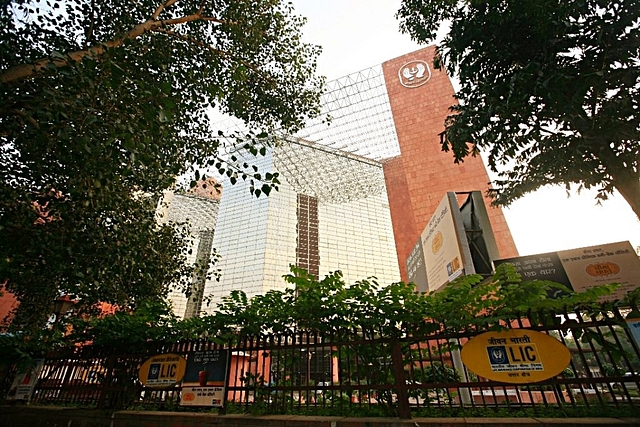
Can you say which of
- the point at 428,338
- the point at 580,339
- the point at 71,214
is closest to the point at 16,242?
the point at 71,214

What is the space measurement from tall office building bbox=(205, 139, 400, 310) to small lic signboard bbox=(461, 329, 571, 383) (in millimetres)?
22938

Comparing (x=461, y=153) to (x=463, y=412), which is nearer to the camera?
(x=463, y=412)

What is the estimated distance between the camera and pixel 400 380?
314cm

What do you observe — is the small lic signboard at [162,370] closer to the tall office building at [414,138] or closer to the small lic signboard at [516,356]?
the small lic signboard at [516,356]

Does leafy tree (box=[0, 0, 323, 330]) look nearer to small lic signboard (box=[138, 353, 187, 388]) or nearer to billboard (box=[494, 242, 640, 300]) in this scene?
small lic signboard (box=[138, 353, 187, 388])

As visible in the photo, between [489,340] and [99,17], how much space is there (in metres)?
7.27

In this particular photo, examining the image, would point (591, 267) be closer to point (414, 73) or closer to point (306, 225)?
point (414, 73)

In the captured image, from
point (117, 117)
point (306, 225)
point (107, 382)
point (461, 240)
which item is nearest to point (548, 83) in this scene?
point (461, 240)

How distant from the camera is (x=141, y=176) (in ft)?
15.4

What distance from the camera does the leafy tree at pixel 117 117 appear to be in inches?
120

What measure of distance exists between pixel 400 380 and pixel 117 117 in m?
4.04

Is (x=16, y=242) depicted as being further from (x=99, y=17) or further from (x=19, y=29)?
(x=99, y=17)

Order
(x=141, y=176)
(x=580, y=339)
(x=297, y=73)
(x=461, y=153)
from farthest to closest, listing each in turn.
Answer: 1. (x=297, y=73)
2. (x=461, y=153)
3. (x=141, y=176)
4. (x=580, y=339)

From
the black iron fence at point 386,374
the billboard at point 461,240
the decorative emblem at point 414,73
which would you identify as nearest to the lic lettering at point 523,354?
the black iron fence at point 386,374
